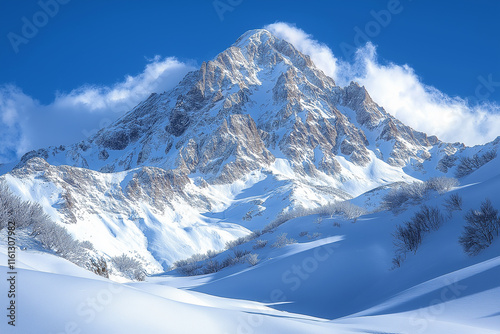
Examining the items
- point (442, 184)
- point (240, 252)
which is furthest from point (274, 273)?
point (442, 184)

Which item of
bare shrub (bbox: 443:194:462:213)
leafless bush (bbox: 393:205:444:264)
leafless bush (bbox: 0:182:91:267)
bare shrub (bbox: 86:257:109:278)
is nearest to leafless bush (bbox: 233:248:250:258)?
leafless bush (bbox: 393:205:444:264)

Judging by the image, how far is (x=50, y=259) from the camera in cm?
898

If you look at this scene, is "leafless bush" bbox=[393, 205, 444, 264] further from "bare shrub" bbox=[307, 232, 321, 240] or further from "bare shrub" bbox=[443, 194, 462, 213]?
"bare shrub" bbox=[307, 232, 321, 240]

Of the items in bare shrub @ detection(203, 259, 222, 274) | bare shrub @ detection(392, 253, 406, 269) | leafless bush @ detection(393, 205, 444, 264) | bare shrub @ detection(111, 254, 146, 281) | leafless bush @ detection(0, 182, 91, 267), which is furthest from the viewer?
bare shrub @ detection(203, 259, 222, 274)

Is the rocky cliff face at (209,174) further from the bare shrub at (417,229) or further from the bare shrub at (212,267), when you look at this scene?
the bare shrub at (417,229)

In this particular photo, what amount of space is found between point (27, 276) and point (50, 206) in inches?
3027

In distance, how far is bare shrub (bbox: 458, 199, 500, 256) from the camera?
34.7ft

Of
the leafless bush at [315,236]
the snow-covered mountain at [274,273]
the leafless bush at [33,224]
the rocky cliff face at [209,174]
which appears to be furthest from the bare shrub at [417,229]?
the rocky cliff face at [209,174]

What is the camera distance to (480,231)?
10.9m

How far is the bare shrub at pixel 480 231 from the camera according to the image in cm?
1056

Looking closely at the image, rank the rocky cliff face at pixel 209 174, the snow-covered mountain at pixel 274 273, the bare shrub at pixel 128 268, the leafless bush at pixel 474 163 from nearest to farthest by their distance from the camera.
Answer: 1. the snow-covered mountain at pixel 274 273
2. the bare shrub at pixel 128 268
3. the leafless bush at pixel 474 163
4. the rocky cliff face at pixel 209 174

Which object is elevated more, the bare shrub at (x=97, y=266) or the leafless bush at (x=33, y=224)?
the leafless bush at (x=33, y=224)

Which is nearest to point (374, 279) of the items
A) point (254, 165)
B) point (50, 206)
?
point (50, 206)

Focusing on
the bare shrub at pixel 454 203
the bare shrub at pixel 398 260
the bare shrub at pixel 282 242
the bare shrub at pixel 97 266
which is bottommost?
the bare shrub at pixel 398 260
